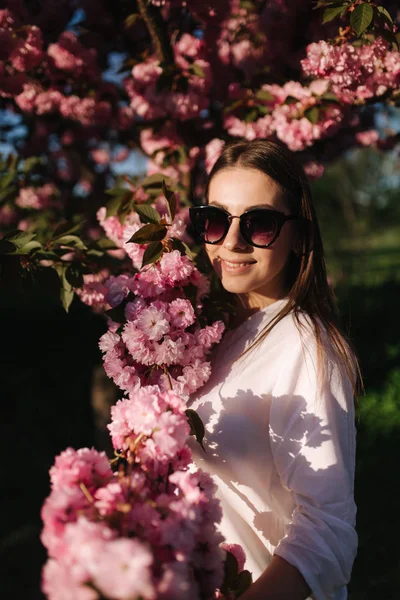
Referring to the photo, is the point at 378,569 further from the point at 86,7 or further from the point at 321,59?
the point at 86,7

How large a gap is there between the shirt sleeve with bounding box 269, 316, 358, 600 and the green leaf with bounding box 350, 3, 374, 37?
127 cm

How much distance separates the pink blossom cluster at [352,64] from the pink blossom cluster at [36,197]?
1.85m

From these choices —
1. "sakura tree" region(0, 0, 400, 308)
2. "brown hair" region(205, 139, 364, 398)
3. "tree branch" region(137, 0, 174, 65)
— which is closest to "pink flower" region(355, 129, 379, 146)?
"sakura tree" region(0, 0, 400, 308)

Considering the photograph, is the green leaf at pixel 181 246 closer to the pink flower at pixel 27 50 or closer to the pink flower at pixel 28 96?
the pink flower at pixel 27 50

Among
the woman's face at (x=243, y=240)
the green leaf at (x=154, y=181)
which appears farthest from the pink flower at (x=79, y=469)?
the green leaf at (x=154, y=181)

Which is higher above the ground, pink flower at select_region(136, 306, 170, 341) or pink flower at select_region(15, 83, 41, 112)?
pink flower at select_region(15, 83, 41, 112)

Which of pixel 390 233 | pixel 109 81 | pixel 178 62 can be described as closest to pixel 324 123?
pixel 178 62

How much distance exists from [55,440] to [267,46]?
14.0 feet

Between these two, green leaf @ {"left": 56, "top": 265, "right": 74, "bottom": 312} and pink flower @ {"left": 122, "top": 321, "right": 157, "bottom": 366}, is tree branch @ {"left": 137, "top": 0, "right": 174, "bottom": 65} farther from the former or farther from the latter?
pink flower @ {"left": 122, "top": 321, "right": 157, "bottom": 366}

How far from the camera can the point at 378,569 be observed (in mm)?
3271

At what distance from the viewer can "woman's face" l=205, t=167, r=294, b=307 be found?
5.53ft

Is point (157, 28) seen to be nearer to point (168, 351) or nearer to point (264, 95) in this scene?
point (264, 95)

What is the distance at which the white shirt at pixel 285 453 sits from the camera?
1264 mm

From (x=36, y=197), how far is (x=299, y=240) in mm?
2227
